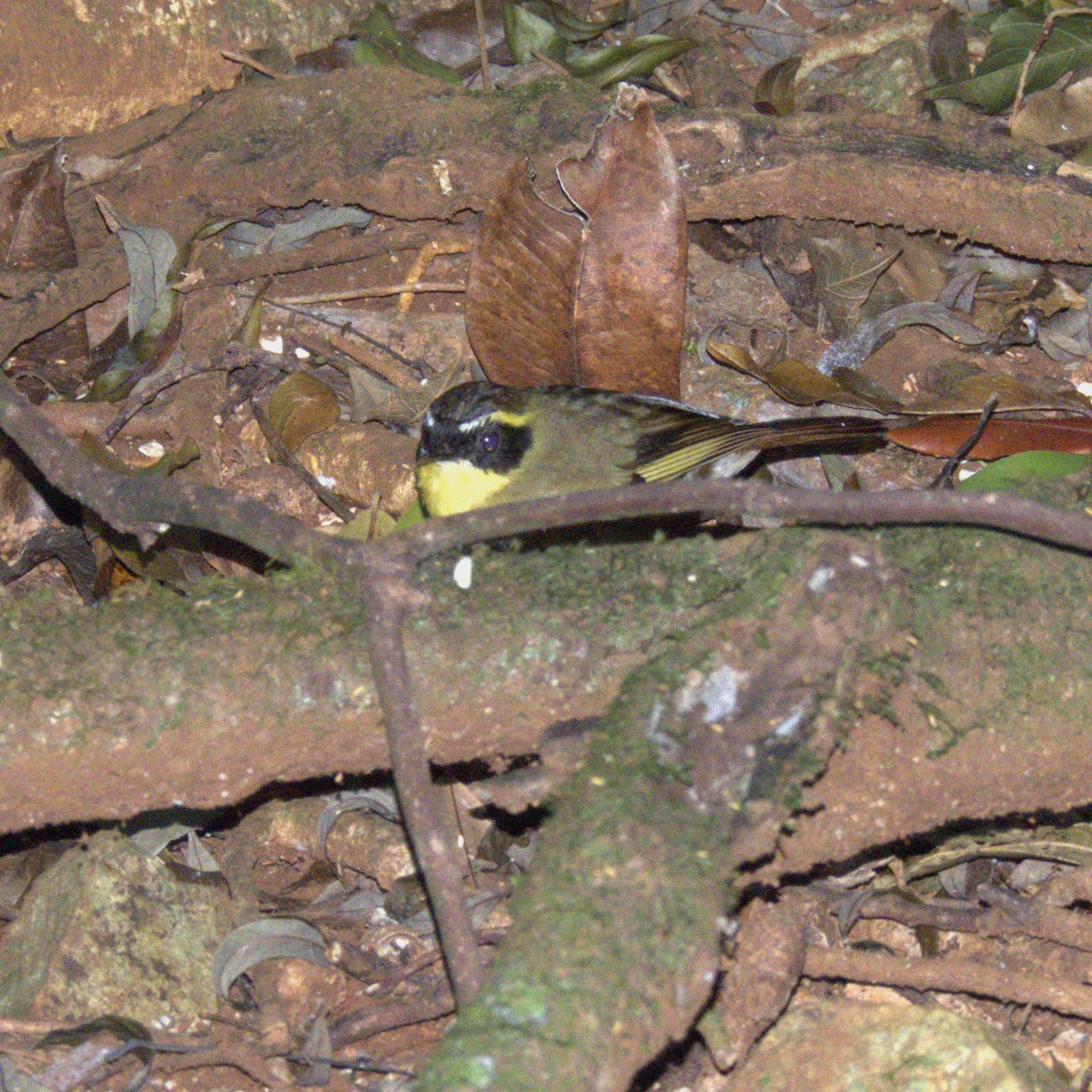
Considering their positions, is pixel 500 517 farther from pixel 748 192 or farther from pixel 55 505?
pixel 748 192

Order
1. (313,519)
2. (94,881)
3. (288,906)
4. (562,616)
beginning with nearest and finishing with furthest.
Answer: (562,616) → (94,881) → (288,906) → (313,519)

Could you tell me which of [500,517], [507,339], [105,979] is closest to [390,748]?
[500,517]

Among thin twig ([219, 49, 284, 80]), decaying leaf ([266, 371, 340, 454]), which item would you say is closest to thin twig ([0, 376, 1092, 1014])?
decaying leaf ([266, 371, 340, 454])

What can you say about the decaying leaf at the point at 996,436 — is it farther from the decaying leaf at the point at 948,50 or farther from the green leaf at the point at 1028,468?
the decaying leaf at the point at 948,50

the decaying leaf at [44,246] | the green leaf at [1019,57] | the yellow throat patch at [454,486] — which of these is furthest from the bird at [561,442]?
the green leaf at [1019,57]

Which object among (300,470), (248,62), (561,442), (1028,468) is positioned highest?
(248,62)

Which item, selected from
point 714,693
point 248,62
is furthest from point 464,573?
point 248,62

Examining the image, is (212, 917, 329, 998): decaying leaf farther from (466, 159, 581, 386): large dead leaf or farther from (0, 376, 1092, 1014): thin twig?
(466, 159, 581, 386): large dead leaf

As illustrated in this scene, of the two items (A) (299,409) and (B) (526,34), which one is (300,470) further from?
(B) (526,34)
